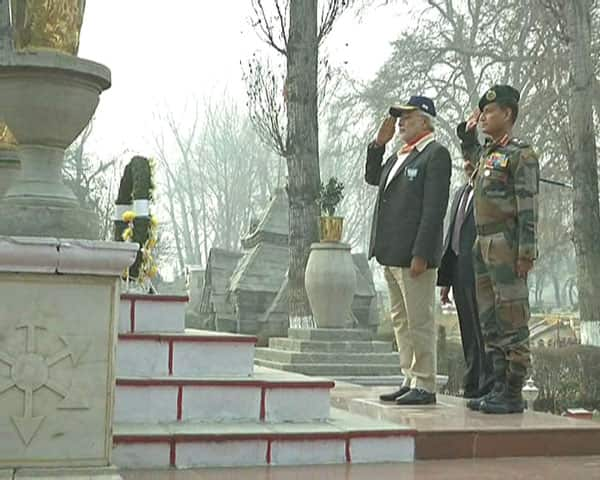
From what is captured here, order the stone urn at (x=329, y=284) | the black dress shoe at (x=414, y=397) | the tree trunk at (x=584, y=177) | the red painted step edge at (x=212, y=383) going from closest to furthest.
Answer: the red painted step edge at (x=212, y=383) → the black dress shoe at (x=414, y=397) → the stone urn at (x=329, y=284) → the tree trunk at (x=584, y=177)

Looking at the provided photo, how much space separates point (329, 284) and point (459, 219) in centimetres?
619

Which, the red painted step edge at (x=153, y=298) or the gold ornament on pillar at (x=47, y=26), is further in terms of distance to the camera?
the red painted step edge at (x=153, y=298)

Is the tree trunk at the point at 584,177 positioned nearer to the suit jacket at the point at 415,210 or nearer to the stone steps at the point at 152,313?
the suit jacket at the point at 415,210

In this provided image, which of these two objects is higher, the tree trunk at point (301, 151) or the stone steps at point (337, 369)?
the tree trunk at point (301, 151)

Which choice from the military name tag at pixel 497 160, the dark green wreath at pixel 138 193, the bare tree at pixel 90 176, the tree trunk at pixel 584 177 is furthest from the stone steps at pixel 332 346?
the bare tree at pixel 90 176

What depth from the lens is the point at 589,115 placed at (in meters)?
14.8

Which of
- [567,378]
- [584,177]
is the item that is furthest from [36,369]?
[584,177]

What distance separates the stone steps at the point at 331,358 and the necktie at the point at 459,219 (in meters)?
5.34

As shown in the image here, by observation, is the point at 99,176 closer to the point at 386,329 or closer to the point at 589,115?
the point at 386,329

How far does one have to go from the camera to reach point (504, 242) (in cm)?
504

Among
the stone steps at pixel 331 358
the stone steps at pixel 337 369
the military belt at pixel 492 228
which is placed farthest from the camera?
the stone steps at pixel 331 358

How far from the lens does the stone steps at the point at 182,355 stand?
433 centimetres

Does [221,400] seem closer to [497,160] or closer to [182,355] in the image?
[182,355]

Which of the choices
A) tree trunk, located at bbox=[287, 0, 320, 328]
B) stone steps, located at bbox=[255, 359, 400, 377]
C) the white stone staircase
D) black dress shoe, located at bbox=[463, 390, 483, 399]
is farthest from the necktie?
tree trunk, located at bbox=[287, 0, 320, 328]
